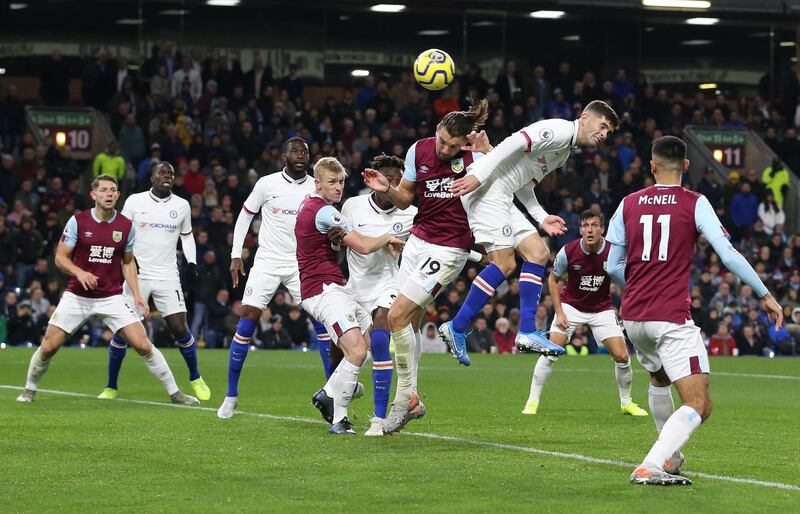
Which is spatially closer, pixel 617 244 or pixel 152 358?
pixel 617 244

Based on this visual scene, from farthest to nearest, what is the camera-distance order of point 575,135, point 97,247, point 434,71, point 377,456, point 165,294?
point 165,294 → point 97,247 → point 434,71 → point 575,135 → point 377,456

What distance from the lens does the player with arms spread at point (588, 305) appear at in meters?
14.3

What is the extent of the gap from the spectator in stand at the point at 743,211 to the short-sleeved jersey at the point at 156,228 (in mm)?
19474

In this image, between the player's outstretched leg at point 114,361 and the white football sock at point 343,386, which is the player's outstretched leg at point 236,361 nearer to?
the white football sock at point 343,386

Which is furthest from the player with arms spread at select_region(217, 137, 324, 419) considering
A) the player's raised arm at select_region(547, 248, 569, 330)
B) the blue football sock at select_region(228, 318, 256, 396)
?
the player's raised arm at select_region(547, 248, 569, 330)


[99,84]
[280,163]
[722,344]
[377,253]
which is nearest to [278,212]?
[377,253]

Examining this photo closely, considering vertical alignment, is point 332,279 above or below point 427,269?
below

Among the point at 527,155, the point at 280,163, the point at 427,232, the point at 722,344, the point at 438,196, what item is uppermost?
the point at 280,163

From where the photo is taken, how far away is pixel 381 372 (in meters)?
11.5

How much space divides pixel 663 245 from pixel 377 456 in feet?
9.16

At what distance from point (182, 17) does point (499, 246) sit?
1022 inches

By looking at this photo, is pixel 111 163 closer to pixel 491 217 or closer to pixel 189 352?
pixel 189 352

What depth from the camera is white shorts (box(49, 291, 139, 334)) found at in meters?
14.0

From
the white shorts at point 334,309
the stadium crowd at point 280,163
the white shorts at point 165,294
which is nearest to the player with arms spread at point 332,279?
the white shorts at point 334,309
